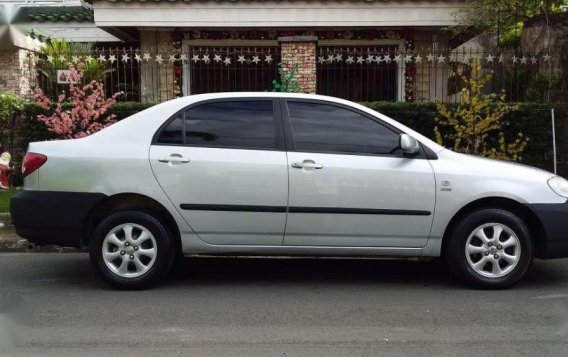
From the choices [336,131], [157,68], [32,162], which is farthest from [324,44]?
[32,162]

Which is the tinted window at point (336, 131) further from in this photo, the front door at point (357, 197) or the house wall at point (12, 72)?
the house wall at point (12, 72)

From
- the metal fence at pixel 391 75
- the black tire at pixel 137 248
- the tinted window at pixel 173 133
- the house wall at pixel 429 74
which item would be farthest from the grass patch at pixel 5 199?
the house wall at pixel 429 74

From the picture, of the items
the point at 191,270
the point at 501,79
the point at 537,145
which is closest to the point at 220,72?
the point at 501,79

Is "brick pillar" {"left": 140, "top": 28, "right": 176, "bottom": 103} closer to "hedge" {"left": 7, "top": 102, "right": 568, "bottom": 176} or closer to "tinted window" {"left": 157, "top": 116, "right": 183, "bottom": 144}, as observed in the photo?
"hedge" {"left": 7, "top": 102, "right": 568, "bottom": 176}

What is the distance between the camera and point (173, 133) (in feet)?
17.8

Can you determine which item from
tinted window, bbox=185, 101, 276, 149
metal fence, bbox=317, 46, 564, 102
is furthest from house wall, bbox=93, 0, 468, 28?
tinted window, bbox=185, 101, 276, 149

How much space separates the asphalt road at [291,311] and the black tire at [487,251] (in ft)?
0.40

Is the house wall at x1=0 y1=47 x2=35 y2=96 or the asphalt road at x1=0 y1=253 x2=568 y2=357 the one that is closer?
the asphalt road at x1=0 y1=253 x2=568 y2=357

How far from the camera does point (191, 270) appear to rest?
20.3 ft

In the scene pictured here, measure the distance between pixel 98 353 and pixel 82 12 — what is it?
492 inches

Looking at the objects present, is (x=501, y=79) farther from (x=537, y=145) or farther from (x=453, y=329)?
(x=453, y=329)

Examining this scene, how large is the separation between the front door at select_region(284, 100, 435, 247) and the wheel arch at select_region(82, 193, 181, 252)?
1056 mm

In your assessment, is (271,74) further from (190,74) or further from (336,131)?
(336,131)

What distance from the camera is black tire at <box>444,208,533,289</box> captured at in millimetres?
5293
